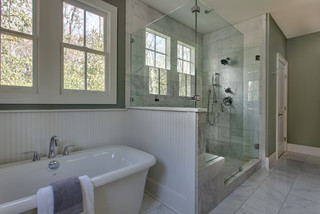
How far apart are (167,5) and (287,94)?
11.3ft

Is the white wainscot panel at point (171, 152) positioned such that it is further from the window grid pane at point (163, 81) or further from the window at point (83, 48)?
the window at point (83, 48)

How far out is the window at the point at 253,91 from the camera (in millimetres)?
2906

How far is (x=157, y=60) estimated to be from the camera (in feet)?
8.46

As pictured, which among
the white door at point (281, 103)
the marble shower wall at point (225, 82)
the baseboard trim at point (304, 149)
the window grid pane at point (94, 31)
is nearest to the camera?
the window grid pane at point (94, 31)

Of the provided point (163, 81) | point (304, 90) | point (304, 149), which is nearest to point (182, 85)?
point (163, 81)

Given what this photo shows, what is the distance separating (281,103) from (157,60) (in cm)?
293

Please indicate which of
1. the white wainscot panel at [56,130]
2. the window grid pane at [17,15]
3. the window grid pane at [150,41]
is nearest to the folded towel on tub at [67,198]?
the white wainscot panel at [56,130]

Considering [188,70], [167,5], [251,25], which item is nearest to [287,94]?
[251,25]

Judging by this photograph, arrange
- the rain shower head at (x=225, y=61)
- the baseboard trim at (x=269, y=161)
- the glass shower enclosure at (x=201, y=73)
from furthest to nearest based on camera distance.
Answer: the rain shower head at (x=225, y=61) < the baseboard trim at (x=269, y=161) < the glass shower enclosure at (x=201, y=73)

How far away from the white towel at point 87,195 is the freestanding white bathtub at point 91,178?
4cm

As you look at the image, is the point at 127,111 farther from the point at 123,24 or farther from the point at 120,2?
the point at 120,2

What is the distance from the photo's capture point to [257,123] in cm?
291

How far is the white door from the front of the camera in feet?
10.8

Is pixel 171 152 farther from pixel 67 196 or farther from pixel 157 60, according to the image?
pixel 157 60
